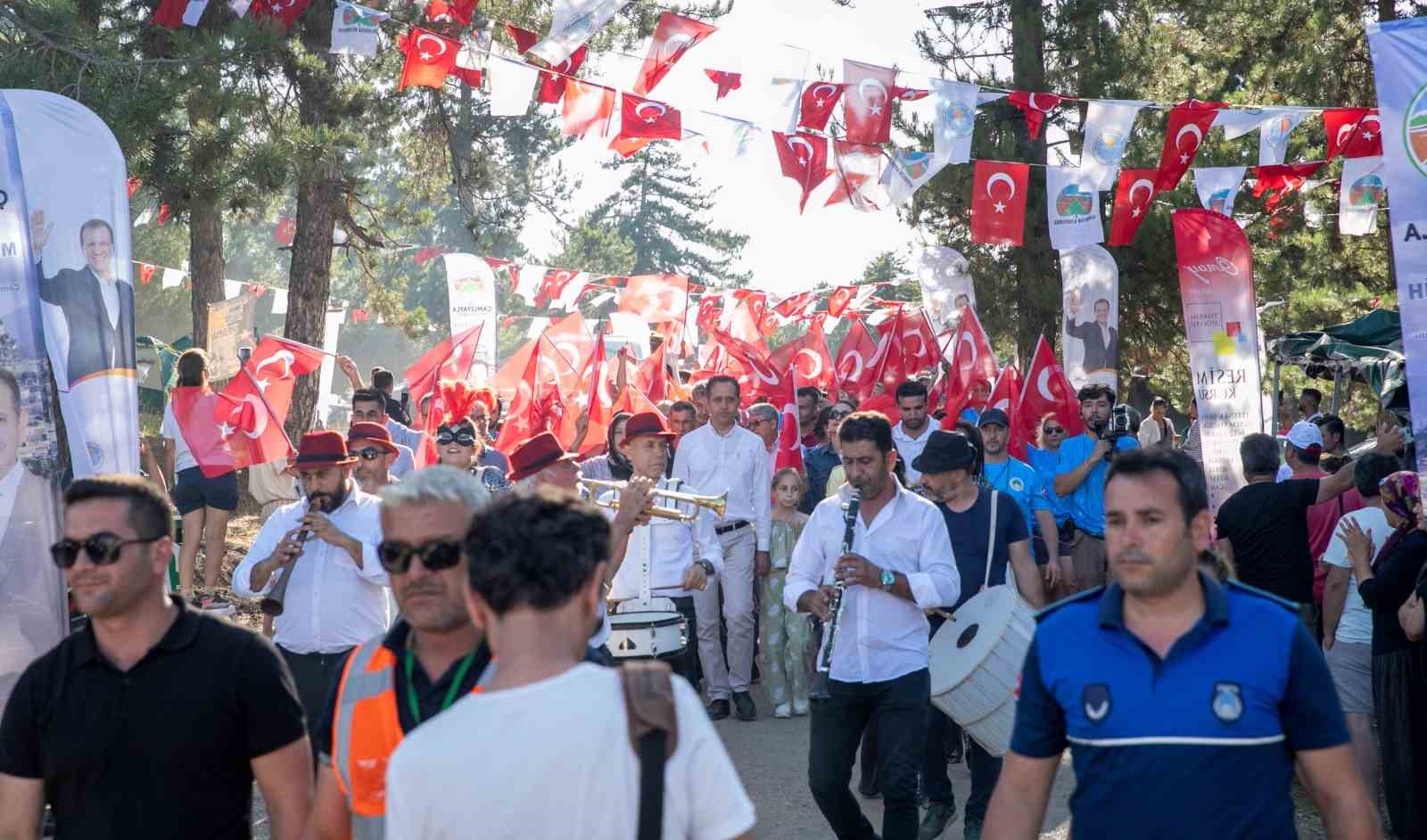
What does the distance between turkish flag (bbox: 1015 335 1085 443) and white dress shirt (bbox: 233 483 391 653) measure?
25.1 ft

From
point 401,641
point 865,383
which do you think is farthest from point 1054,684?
point 865,383

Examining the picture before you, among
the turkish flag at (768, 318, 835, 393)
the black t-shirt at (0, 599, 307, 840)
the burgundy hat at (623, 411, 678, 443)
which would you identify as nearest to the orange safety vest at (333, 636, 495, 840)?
the black t-shirt at (0, 599, 307, 840)

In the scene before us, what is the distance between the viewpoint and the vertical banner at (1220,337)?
1123cm

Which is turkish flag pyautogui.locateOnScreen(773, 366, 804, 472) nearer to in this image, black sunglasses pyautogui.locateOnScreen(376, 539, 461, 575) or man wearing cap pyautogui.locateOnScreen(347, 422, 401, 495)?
man wearing cap pyautogui.locateOnScreen(347, 422, 401, 495)

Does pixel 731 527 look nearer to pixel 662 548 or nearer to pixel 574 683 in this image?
pixel 662 548

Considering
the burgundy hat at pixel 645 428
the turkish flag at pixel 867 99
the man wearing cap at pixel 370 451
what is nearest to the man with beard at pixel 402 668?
the man wearing cap at pixel 370 451

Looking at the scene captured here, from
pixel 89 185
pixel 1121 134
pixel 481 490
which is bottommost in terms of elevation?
pixel 481 490

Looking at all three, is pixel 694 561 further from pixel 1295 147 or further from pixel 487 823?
pixel 1295 147

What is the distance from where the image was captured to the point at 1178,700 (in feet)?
10.4

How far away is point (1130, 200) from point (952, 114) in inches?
137

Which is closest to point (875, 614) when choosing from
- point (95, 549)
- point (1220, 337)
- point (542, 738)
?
point (95, 549)

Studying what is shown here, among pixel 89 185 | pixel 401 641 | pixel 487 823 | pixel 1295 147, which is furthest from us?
pixel 1295 147

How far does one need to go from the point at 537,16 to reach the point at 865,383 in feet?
18.9

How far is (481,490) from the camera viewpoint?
3438mm
